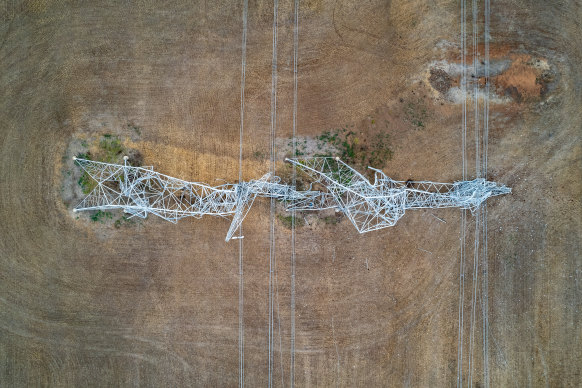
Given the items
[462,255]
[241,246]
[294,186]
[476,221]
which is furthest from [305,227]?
[476,221]

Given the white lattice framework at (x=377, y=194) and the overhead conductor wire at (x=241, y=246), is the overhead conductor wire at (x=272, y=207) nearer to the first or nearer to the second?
the white lattice framework at (x=377, y=194)

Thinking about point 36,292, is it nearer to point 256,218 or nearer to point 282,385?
point 256,218

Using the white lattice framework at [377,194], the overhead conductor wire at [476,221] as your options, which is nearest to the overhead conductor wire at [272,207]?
the white lattice framework at [377,194]

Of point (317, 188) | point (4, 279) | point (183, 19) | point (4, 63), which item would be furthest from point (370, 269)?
point (4, 63)

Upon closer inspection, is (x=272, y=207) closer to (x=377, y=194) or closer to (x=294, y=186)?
(x=294, y=186)

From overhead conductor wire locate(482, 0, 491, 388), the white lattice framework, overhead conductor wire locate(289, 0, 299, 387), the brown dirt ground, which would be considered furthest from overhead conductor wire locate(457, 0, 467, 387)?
overhead conductor wire locate(289, 0, 299, 387)
